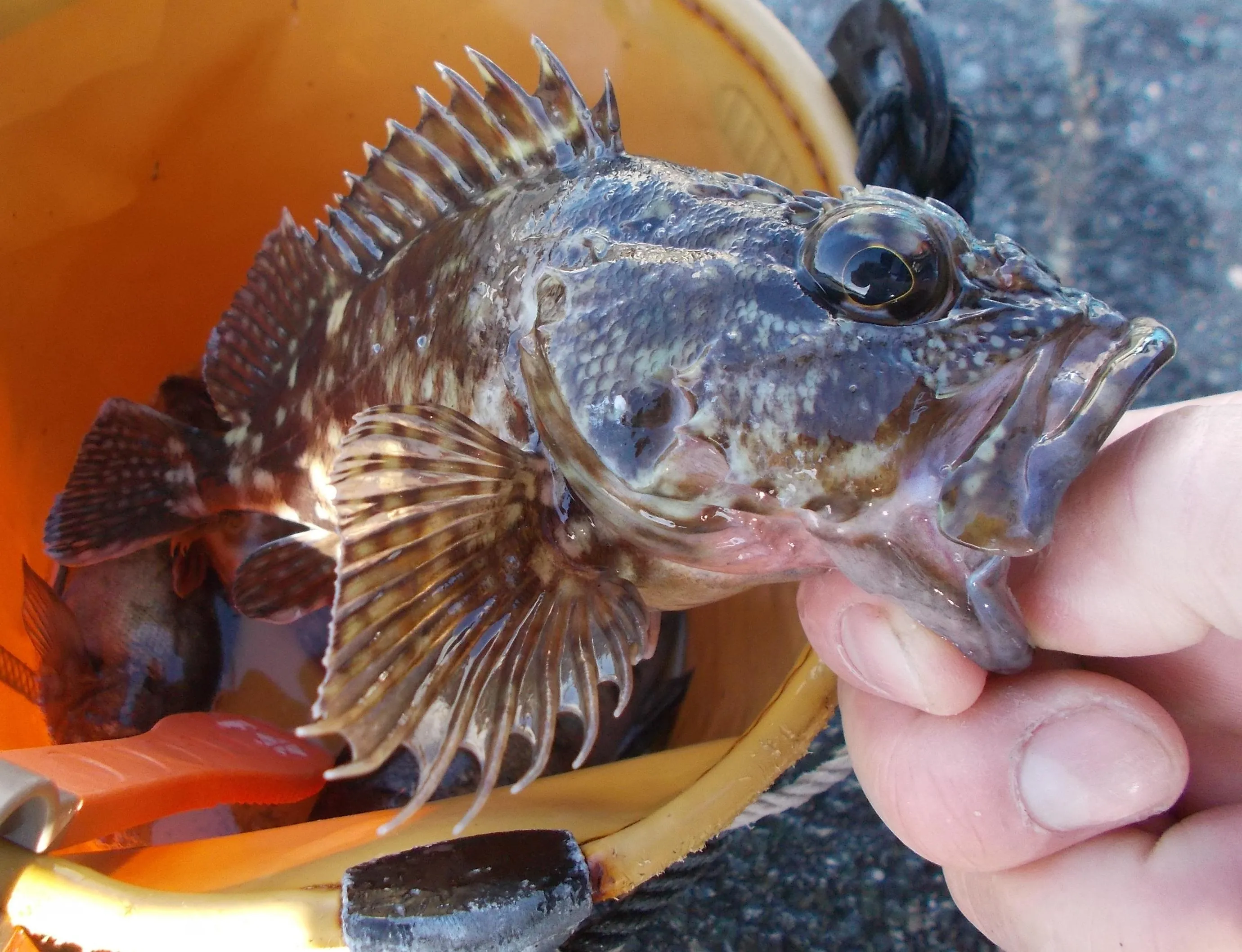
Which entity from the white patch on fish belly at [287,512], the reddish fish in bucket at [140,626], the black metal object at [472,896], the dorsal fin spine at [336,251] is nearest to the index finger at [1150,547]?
the black metal object at [472,896]

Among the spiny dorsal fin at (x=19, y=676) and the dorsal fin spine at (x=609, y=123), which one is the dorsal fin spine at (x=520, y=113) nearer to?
the dorsal fin spine at (x=609, y=123)

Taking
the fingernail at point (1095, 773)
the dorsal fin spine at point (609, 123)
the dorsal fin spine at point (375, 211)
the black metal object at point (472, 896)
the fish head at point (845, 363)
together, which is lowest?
the fingernail at point (1095, 773)

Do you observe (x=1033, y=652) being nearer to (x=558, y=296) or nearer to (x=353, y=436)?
(x=558, y=296)

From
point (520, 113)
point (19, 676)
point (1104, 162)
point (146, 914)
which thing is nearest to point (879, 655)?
point (146, 914)

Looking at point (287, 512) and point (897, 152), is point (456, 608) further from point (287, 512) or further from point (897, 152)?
point (897, 152)

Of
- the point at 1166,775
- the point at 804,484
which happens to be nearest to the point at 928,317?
the point at 804,484

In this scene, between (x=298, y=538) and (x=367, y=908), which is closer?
(x=367, y=908)

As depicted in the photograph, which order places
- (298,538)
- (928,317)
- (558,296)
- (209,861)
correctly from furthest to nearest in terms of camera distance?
(298,538), (209,861), (558,296), (928,317)
